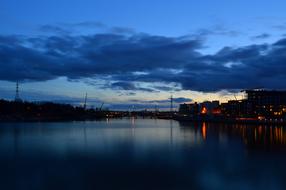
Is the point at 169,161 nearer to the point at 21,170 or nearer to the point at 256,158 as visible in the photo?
the point at 256,158

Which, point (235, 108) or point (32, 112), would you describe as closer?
point (32, 112)

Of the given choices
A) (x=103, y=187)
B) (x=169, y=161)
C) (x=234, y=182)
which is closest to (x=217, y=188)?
(x=234, y=182)

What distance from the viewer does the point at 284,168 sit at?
18.5 m

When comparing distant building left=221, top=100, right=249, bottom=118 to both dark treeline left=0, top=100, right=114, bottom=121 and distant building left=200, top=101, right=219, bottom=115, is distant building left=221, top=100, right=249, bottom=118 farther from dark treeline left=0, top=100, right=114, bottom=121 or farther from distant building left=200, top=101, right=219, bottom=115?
dark treeline left=0, top=100, right=114, bottom=121

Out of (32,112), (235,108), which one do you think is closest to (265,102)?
(235,108)

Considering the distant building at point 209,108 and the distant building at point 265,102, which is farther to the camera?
the distant building at point 209,108

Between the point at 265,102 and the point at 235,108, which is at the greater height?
the point at 265,102

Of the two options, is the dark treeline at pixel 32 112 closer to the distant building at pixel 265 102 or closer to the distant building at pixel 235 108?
the distant building at pixel 235 108

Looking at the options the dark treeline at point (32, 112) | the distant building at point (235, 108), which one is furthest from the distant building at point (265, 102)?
the dark treeline at point (32, 112)

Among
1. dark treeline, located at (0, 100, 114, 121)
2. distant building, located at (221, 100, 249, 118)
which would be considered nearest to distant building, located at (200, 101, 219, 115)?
distant building, located at (221, 100, 249, 118)

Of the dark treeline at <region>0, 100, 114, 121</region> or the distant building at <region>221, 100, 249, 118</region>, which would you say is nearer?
the dark treeline at <region>0, 100, 114, 121</region>

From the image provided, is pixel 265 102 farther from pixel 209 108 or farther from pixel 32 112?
pixel 32 112

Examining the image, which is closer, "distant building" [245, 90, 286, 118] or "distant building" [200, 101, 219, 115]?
"distant building" [245, 90, 286, 118]

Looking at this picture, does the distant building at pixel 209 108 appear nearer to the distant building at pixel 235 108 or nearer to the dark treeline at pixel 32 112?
the distant building at pixel 235 108
